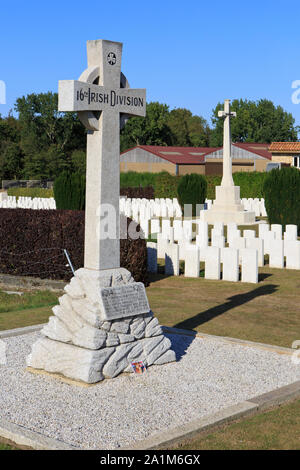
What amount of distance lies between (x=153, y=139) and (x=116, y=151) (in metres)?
75.3

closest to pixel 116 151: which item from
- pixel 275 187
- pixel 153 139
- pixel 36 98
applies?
pixel 275 187

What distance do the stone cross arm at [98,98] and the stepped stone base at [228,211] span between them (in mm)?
16988

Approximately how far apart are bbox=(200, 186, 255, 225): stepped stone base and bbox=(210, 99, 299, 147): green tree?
6145 centimetres

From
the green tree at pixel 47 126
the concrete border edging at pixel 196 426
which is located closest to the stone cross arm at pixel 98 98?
the concrete border edging at pixel 196 426

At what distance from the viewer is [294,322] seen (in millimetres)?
8828

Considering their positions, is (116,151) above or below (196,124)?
below

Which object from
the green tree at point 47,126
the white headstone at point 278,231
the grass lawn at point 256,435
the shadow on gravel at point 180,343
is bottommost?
the grass lawn at point 256,435

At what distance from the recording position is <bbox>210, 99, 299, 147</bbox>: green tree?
8619 centimetres

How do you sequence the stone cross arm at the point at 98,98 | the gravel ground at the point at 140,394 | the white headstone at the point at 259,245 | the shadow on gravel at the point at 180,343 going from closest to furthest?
the gravel ground at the point at 140,394, the stone cross arm at the point at 98,98, the shadow on gravel at the point at 180,343, the white headstone at the point at 259,245

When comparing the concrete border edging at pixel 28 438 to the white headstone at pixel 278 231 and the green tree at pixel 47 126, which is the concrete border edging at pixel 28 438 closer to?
the white headstone at pixel 278 231

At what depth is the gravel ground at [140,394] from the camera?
496 cm

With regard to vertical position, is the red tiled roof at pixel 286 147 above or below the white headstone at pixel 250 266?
above

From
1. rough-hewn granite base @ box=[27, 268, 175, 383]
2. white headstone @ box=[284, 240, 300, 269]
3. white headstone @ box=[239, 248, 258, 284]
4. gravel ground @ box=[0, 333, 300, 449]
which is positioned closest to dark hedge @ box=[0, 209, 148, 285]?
white headstone @ box=[239, 248, 258, 284]

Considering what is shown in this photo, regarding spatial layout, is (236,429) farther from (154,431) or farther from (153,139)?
(153,139)
